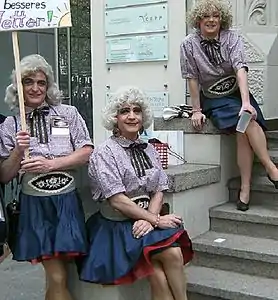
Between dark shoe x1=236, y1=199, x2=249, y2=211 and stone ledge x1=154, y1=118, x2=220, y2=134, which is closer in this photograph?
dark shoe x1=236, y1=199, x2=249, y2=211

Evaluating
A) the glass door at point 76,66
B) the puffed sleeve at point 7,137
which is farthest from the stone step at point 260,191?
the glass door at point 76,66

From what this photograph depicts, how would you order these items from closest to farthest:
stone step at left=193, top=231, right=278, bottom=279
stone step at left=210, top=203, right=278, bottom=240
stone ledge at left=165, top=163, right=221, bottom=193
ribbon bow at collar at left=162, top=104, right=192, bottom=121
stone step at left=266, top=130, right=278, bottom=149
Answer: stone step at left=193, top=231, right=278, bottom=279 → stone ledge at left=165, top=163, right=221, bottom=193 → stone step at left=210, top=203, right=278, bottom=240 → ribbon bow at collar at left=162, top=104, right=192, bottom=121 → stone step at left=266, top=130, right=278, bottom=149

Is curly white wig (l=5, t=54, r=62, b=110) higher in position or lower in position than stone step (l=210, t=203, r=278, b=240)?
higher

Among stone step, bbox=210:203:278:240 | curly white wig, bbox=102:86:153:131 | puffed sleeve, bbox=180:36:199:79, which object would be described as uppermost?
puffed sleeve, bbox=180:36:199:79

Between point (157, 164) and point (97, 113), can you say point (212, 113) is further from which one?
point (97, 113)

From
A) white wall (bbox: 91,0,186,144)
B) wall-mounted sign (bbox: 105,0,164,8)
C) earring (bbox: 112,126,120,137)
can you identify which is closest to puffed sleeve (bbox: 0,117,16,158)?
earring (bbox: 112,126,120,137)

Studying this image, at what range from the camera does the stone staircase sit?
13.1 feet

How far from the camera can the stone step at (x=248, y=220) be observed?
4.39m

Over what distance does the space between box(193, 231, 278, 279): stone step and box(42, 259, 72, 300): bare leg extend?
111 centimetres

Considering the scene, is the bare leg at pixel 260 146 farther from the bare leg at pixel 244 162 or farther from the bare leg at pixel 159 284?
the bare leg at pixel 159 284

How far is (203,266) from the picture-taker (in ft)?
14.4

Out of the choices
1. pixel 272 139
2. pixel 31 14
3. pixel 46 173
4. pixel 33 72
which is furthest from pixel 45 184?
pixel 272 139

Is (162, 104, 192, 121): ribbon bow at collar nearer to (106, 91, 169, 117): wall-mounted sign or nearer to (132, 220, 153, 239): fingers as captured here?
(106, 91, 169, 117): wall-mounted sign

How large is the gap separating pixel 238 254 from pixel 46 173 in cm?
144
